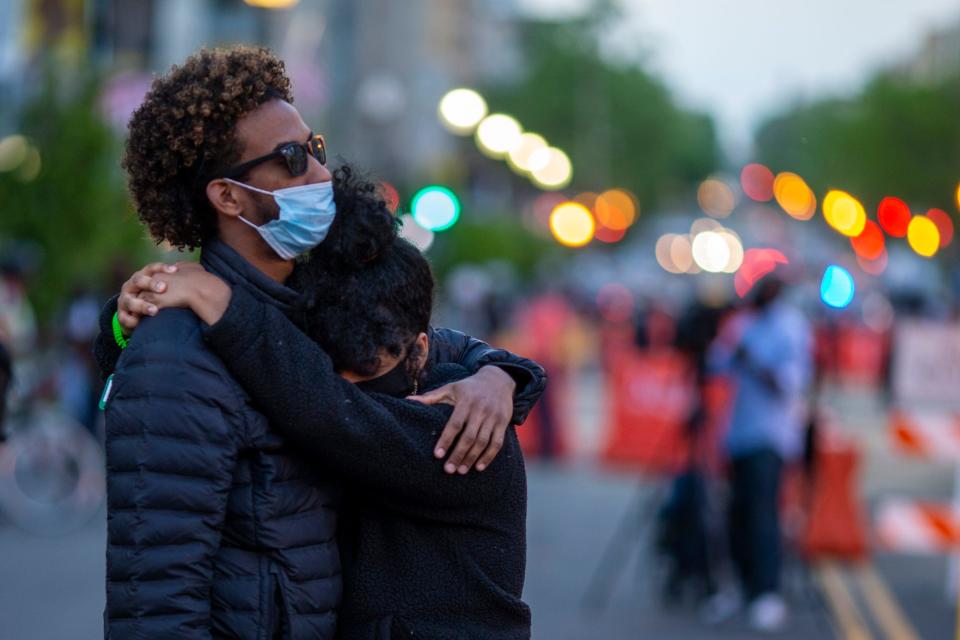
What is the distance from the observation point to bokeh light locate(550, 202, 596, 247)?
26.7 m

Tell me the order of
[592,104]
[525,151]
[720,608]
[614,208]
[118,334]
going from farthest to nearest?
[592,104]
[614,208]
[525,151]
[720,608]
[118,334]

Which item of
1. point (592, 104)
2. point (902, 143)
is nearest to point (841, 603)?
point (902, 143)

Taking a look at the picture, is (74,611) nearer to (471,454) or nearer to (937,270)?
(471,454)

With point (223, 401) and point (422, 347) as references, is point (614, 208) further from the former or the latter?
point (223, 401)

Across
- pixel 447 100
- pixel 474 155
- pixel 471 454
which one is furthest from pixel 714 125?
pixel 471 454

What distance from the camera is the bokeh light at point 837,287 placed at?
329 inches

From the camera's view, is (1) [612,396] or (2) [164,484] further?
(1) [612,396]

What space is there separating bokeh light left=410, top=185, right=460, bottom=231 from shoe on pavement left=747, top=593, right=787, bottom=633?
6.55 meters

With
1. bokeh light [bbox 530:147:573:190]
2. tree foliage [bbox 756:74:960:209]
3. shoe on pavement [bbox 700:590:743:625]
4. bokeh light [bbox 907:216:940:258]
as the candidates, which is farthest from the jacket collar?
tree foliage [bbox 756:74:960:209]

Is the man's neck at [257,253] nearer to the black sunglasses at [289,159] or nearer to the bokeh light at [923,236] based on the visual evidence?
the black sunglasses at [289,159]

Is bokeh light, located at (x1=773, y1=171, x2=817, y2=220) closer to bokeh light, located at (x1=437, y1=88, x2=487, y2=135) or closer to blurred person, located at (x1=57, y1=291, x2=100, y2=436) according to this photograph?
bokeh light, located at (x1=437, y1=88, x2=487, y2=135)

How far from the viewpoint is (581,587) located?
1048cm

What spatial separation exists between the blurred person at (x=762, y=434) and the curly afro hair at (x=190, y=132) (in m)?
6.64

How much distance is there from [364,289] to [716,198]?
6728 inches
